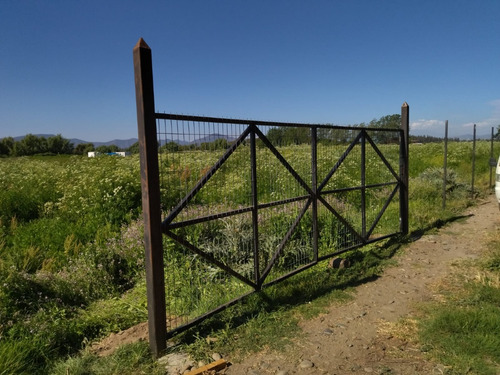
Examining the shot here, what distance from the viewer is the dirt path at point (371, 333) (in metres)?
2.83

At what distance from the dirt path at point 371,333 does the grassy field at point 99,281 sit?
0.85ft

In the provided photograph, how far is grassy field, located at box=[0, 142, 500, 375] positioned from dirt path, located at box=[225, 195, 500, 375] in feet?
0.85

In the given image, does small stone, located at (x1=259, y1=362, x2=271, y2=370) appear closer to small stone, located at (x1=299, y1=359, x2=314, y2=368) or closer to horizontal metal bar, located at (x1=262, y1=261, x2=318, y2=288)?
small stone, located at (x1=299, y1=359, x2=314, y2=368)

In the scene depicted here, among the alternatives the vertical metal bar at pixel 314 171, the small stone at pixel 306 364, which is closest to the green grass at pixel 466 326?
the small stone at pixel 306 364

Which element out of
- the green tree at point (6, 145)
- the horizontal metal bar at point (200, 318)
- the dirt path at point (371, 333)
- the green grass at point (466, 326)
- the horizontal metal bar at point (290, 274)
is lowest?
the dirt path at point (371, 333)

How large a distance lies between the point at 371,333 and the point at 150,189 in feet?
8.63

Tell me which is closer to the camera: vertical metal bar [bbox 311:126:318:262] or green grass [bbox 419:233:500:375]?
green grass [bbox 419:233:500:375]

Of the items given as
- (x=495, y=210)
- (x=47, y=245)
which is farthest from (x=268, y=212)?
(x=495, y=210)

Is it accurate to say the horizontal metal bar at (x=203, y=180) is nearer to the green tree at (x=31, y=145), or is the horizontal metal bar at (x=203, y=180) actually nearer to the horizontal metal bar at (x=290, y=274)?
the horizontal metal bar at (x=290, y=274)

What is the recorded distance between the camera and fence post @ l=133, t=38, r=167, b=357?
284 cm

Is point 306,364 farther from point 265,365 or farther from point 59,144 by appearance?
point 59,144

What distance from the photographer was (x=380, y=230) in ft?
23.5

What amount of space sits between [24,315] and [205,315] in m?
2.13

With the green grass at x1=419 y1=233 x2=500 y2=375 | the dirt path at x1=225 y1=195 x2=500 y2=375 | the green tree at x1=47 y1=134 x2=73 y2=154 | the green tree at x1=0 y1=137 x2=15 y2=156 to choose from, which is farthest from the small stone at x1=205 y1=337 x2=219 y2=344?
the green tree at x1=47 y1=134 x2=73 y2=154
